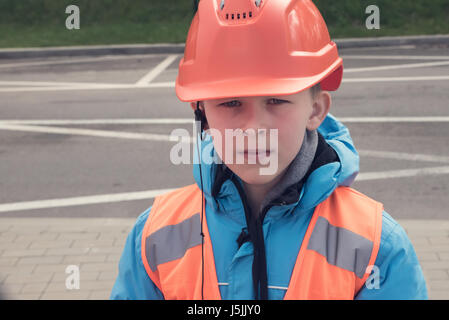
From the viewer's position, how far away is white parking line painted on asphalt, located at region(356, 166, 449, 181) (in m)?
7.22

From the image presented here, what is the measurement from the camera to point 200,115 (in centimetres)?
204

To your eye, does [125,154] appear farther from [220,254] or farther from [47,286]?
[220,254]

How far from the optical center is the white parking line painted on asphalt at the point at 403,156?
7.72 metres

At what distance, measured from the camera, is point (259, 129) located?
5.99ft

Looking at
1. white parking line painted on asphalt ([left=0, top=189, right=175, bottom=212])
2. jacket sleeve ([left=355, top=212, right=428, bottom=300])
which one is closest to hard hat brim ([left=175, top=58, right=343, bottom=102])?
jacket sleeve ([left=355, top=212, right=428, bottom=300])

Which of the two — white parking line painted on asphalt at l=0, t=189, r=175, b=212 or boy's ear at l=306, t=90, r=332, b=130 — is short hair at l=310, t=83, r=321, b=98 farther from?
white parking line painted on asphalt at l=0, t=189, r=175, b=212

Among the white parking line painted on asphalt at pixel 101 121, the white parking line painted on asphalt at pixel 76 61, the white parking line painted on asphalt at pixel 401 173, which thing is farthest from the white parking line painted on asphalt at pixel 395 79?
the white parking line painted on asphalt at pixel 76 61

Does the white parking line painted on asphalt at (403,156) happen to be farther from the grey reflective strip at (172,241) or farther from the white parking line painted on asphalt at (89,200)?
the grey reflective strip at (172,241)

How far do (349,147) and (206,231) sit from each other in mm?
614

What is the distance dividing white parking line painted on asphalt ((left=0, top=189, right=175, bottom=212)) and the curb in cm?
937

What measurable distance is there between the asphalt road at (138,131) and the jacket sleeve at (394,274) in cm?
444

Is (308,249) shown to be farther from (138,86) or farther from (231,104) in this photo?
(138,86)

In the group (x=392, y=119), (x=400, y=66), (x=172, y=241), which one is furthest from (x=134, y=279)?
(x=400, y=66)

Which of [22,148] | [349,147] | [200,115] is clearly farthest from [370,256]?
[22,148]
